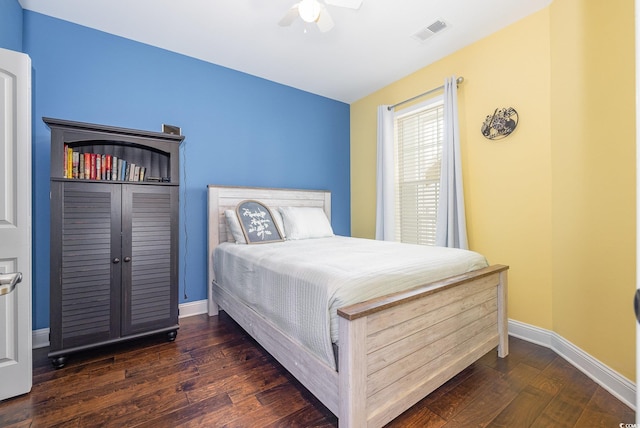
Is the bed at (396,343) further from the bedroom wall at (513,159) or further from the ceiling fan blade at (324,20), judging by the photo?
the ceiling fan blade at (324,20)

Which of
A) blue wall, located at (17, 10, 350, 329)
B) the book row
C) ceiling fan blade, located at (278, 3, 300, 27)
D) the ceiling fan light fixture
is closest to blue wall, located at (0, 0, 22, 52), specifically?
blue wall, located at (17, 10, 350, 329)

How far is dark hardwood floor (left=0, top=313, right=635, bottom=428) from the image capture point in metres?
1.39

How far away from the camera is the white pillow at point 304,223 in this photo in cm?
298

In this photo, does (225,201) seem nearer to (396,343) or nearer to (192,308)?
(192,308)

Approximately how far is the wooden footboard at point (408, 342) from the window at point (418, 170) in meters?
1.30

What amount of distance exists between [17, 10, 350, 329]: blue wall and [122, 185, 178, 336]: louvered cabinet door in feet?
2.04

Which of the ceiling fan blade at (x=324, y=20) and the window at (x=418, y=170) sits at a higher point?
the ceiling fan blade at (x=324, y=20)

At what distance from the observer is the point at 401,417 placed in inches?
55.8

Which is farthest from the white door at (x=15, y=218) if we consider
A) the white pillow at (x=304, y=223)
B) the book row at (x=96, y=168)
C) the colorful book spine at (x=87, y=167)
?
the white pillow at (x=304, y=223)

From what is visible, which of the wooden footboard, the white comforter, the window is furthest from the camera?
the window

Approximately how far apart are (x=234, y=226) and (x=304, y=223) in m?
0.74

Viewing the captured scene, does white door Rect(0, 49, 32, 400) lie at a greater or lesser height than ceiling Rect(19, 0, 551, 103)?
lesser

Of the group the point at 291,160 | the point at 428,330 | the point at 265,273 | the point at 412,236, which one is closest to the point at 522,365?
the point at 428,330

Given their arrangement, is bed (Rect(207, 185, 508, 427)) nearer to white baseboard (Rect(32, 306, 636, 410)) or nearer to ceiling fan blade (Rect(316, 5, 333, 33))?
white baseboard (Rect(32, 306, 636, 410))
